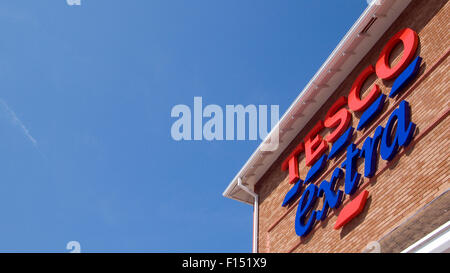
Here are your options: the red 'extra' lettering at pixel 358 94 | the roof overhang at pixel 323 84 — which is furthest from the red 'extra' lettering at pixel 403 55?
the roof overhang at pixel 323 84

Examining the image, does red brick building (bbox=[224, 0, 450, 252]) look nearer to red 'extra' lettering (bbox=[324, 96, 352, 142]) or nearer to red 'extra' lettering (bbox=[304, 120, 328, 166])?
red 'extra' lettering (bbox=[304, 120, 328, 166])

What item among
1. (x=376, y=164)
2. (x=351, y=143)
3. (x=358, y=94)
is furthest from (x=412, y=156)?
(x=358, y=94)

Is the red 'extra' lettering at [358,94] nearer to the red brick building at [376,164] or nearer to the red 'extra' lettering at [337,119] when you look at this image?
the red brick building at [376,164]

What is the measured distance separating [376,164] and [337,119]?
2241 mm

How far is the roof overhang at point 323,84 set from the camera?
12.5 m

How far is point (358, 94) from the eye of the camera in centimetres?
1300

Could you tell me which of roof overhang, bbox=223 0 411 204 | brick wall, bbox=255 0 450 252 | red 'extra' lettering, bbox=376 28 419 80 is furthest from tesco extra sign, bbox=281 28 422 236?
roof overhang, bbox=223 0 411 204

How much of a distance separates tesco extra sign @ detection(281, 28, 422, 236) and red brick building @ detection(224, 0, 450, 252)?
0.05 metres

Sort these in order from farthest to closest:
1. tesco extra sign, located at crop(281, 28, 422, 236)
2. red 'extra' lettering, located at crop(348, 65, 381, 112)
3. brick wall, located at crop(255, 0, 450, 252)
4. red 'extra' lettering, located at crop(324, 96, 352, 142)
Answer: red 'extra' lettering, located at crop(324, 96, 352, 142) → red 'extra' lettering, located at crop(348, 65, 381, 112) → tesco extra sign, located at crop(281, 28, 422, 236) → brick wall, located at crop(255, 0, 450, 252)

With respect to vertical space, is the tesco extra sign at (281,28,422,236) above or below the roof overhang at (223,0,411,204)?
below

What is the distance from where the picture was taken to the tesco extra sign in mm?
11242

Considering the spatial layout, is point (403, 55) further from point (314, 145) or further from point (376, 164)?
point (314, 145)
